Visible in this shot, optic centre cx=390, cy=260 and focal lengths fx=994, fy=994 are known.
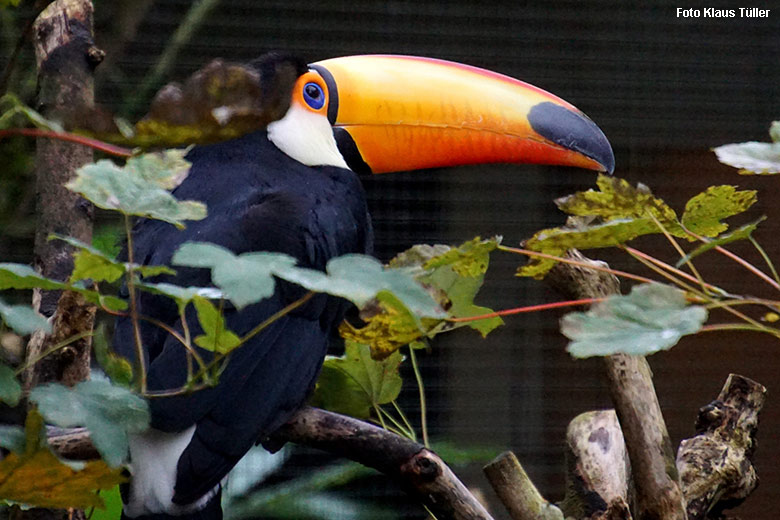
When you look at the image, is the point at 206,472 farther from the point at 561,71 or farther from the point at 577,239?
the point at 561,71

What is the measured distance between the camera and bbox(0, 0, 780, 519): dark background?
7.36ft

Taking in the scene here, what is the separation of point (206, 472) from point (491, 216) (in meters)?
1.63

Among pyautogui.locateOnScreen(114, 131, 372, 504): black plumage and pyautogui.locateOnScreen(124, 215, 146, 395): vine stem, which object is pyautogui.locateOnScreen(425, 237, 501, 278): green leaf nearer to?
pyautogui.locateOnScreen(124, 215, 146, 395): vine stem

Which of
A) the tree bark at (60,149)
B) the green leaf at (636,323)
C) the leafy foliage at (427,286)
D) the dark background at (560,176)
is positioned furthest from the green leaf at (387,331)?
the dark background at (560,176)

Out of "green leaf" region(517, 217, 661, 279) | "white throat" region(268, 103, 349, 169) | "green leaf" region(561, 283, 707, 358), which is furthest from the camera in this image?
"white throat" region(268, 103, 349, 169)

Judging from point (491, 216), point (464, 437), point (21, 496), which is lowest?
point (464, 437)

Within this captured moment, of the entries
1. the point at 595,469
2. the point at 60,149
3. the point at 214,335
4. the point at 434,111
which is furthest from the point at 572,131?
the point at 214,335

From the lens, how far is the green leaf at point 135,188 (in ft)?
1.56

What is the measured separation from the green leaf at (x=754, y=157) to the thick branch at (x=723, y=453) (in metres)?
0.39

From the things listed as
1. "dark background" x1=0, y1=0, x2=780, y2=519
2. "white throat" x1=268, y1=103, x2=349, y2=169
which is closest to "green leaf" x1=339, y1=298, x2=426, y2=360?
"white throat" x1=268, y1=103, x2=349, y2=169

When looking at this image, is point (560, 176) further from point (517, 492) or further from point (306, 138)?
point (517, 492)

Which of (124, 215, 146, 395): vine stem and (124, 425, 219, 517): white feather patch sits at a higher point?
(124, 215, 146, 395): vine stem

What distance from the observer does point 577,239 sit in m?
0.54

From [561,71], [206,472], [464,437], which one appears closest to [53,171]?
[206,472]
